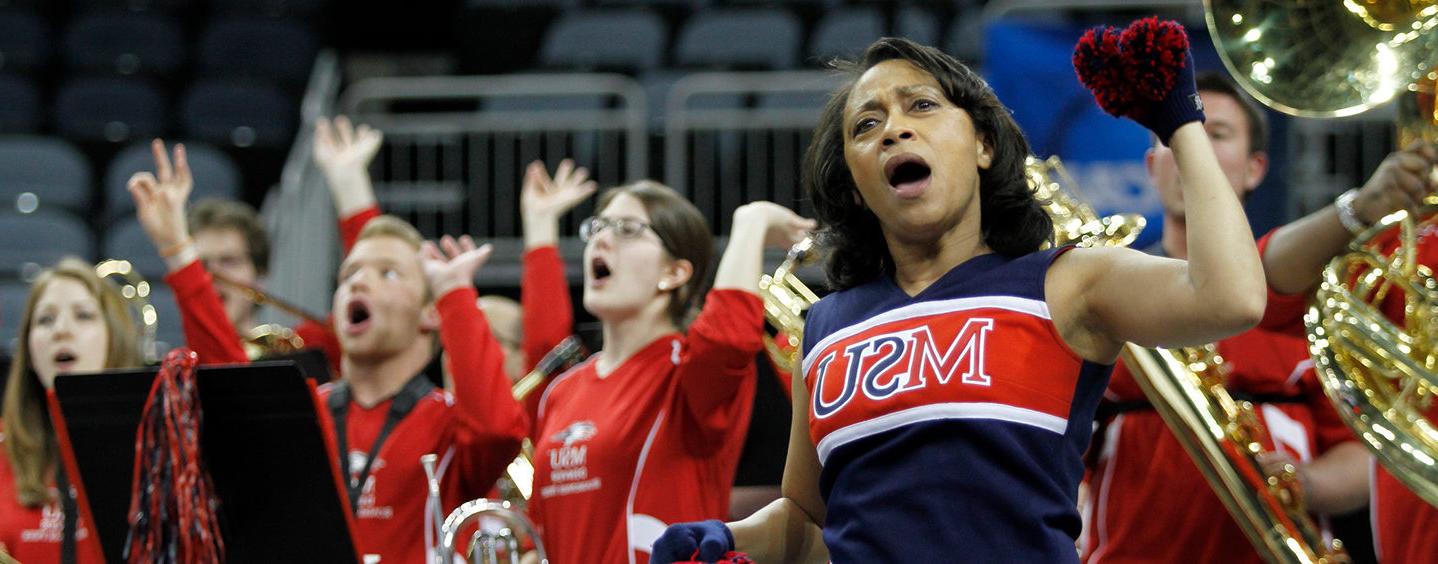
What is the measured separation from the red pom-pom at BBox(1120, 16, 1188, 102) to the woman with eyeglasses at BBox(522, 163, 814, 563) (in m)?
1.45

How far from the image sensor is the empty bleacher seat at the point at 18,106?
8664 mm

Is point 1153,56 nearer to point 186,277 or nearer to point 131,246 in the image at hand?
point 186,277

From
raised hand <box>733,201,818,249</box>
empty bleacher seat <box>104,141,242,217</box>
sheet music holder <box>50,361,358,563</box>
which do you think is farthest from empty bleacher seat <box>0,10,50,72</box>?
raised hand <box>733,201,818,249</box>

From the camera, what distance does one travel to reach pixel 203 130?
8.57m

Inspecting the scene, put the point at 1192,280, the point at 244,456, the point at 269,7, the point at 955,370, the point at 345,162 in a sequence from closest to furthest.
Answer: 1. the point at 1192,280
2. the point at 955,370
3. the point at 244,456
4. the point at 345,162
5. the point at 269,7

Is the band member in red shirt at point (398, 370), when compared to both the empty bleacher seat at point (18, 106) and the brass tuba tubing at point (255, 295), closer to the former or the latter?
the brass tuba tubing at point (255, 295)

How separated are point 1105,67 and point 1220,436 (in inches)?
55.0

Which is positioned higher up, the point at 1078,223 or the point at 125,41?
the point at 125,41

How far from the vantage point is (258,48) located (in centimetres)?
930

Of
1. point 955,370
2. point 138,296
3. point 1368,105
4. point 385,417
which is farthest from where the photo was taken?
point 138,296

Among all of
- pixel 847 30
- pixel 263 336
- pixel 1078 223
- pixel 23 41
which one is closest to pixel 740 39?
pixel 847 30

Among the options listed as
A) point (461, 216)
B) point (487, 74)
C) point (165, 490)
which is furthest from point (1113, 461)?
point (487, 74)

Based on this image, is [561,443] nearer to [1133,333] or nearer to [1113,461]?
[1113,461]

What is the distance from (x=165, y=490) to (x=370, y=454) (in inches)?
27.4
